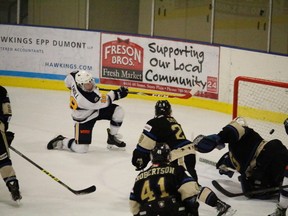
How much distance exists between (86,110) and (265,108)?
2.18 m

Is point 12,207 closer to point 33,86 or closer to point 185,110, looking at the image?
point 185,110

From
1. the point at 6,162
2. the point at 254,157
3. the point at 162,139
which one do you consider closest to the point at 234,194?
the point at 254,157

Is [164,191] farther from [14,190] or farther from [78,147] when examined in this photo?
[78,147]

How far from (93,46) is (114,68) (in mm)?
502

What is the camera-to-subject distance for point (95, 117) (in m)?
7.60

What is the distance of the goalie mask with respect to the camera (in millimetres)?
7258

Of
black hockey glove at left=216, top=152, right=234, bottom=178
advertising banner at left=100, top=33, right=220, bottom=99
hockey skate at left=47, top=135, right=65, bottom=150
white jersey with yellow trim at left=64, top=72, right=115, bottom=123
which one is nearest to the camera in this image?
black hockey glove at left=216, top=152, right=234, bottom=178

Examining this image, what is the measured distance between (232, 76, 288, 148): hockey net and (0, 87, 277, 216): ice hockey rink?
523 mm

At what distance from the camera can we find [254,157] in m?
5.89

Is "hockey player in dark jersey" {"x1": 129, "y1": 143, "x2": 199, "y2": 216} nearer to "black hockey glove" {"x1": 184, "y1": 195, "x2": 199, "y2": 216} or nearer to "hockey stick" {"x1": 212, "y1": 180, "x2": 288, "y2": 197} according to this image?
"black hockey glove" {"x1": 184, "y1": 195, "x2": 199, "y2": 216}

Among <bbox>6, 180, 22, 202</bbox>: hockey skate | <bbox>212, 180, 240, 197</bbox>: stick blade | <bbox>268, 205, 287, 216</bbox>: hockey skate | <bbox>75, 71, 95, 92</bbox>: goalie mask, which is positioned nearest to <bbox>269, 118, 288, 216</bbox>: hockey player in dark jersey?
<bbox>268, 205, 287, 216</bbox>: hockey skate

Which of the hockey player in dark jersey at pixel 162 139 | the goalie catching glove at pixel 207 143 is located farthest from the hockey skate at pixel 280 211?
the hockey player in dark jersey at pixel 162 139

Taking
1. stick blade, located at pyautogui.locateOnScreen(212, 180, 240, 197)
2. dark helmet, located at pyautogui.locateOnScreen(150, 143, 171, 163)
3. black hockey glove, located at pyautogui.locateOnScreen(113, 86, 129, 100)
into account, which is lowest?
stick blade, located at pyautogui.locateOnScreen(212, 180, 240, 197)

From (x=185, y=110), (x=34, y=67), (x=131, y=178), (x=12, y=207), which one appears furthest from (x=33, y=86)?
(x=12, y=207)
